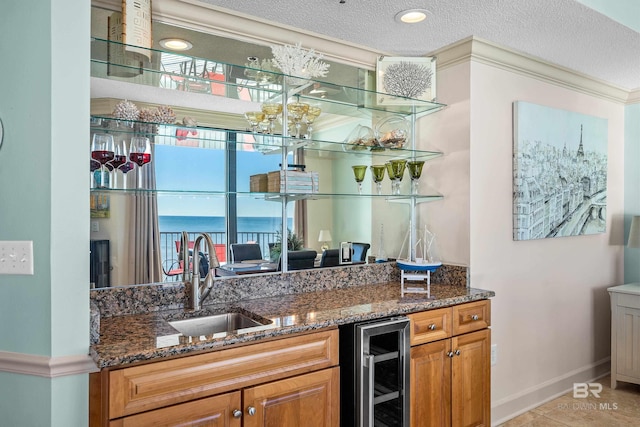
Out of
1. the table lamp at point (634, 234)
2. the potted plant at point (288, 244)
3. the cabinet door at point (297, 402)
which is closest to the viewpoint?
the cabinet door at point (297, 402)

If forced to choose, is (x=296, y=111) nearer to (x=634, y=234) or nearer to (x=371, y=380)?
(x=371, y=380)

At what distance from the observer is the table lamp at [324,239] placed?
8.34ft

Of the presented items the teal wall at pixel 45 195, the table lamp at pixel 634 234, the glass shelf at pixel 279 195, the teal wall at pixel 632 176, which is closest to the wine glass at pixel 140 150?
the glass shelf at pixel 279 195

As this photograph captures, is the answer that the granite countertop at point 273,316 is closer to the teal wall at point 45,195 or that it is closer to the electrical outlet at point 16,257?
the teal wall at point 45,195

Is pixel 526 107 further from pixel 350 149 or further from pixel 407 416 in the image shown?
pixel 407 416

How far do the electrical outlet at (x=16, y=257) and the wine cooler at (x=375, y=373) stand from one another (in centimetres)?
124

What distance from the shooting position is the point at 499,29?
247 cm

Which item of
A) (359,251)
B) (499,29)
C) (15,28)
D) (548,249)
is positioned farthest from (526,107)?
(15,28)

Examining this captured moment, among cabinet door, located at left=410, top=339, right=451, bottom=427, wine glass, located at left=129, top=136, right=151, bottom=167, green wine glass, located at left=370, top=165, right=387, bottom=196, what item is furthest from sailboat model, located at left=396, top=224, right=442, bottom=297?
wine glass, located at left=129, top=136, right=151, bottom=167

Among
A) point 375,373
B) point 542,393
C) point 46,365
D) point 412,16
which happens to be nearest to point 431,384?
point 375,373

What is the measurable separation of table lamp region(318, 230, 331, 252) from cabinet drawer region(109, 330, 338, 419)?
0.77 metres

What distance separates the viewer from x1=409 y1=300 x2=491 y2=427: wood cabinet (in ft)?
6.93

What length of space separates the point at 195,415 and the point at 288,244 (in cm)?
110

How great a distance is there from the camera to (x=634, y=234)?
3.46 m
